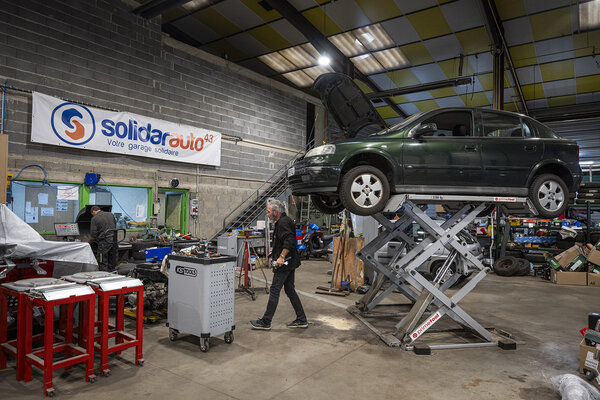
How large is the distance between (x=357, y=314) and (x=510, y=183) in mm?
2676

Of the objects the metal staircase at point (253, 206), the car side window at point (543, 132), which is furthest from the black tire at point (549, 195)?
the metal staircase at point (253, 206)

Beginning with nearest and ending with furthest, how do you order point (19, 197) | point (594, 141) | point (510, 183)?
point (510, 183), point (19, 197), point (594, 141)

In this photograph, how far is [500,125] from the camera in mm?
4383

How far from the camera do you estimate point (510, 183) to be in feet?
13.8

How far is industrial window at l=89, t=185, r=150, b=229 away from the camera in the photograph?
318 inches

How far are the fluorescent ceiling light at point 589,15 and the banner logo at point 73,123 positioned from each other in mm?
11002

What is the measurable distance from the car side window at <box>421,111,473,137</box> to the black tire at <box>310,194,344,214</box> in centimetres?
156

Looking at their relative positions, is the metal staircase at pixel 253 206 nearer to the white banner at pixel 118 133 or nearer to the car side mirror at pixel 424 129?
the white banner at pixel 118 133

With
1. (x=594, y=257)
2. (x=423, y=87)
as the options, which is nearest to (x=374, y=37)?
(x=423, y=87)

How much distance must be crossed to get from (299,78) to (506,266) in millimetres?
8829

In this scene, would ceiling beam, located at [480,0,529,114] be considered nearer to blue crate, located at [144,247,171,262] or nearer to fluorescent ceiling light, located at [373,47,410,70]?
fluorescent ceiling light, located at [373,47,410,70]

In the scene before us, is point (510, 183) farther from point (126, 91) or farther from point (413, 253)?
point (126, 91)

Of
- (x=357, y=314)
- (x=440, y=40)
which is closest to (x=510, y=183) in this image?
(x=357, y=314)

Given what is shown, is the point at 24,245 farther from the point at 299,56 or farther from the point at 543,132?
the point at 299,56
